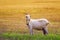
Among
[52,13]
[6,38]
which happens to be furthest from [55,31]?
[6,38]

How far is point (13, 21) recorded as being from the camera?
18.1ft

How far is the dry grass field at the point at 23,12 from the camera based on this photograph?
540cm

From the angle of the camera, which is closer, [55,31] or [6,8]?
[55,31]

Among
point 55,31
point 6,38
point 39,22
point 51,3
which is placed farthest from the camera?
point 51,3

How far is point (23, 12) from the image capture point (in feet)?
17.9

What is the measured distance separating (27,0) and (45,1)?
0.36 meters

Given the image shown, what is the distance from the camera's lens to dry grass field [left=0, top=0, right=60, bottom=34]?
17.7 feet

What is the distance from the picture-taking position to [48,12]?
215 inches

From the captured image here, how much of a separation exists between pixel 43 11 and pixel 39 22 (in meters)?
0.81

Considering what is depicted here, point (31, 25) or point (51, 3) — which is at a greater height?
point (51, 3)

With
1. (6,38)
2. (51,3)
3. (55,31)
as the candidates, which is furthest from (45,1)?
(6,38)

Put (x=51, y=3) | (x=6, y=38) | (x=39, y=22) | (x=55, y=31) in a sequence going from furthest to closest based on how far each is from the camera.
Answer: (x=51, y=3) → (x=55, y=31) → (x=39, y=22) → (x=6, y=38)

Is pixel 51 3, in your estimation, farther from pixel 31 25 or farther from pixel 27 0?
pixel 31 25

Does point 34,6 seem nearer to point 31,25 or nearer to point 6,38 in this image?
point 31,25
